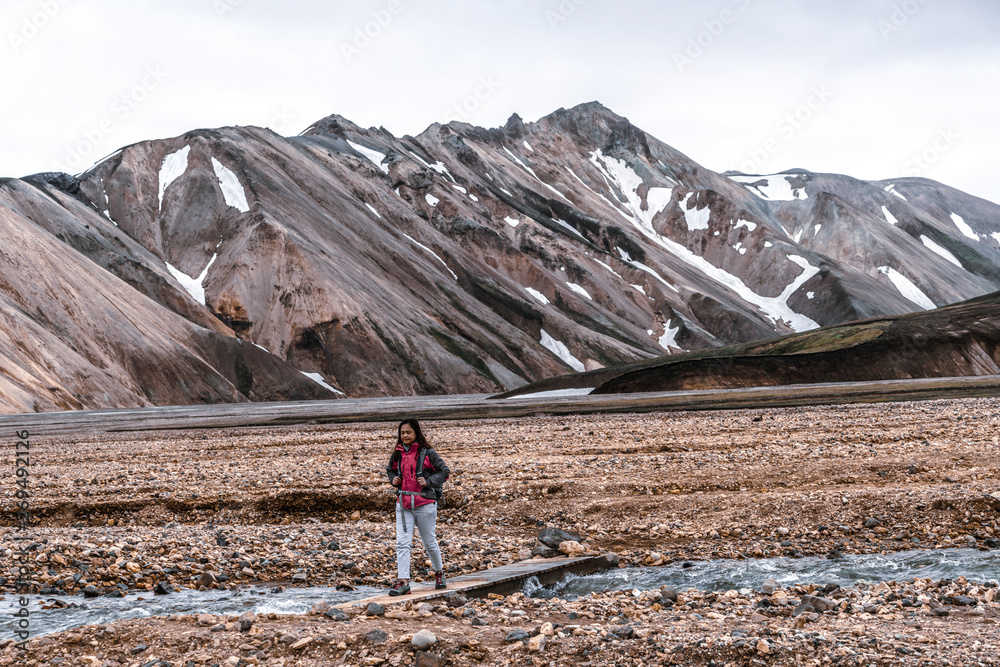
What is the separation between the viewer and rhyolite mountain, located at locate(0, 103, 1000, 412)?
86.8m

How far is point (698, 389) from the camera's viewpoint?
2648 inches

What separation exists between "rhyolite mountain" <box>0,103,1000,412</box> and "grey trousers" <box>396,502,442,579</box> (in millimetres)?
65621

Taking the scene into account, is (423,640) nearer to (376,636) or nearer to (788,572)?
(376,636)

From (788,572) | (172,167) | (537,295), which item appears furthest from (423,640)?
(537,295)

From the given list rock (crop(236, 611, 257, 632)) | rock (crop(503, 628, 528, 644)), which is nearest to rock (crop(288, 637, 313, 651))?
rock (crop(236, 611, 257, 632))

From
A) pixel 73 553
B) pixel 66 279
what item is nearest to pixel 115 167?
pixel 66 279

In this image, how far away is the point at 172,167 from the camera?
462 feet

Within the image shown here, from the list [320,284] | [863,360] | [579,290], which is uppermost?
[579,290]

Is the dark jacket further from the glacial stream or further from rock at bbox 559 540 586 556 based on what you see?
rock at bbox 559 540 586 556

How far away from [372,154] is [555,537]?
16927 cm

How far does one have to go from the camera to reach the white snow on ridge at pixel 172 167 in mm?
138375

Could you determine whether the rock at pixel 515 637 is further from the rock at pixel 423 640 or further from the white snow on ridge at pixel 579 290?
the white snow on ridge at pixel 579 290

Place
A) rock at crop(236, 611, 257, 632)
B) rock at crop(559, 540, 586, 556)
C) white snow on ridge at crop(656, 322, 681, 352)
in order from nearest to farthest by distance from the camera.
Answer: rock at crop(236, 611, 257, 632) → rock at crop(559, 540, 586, 556) → white snow on ridge at crop(656, 322, 681, 352)

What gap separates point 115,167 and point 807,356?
4403 inches
